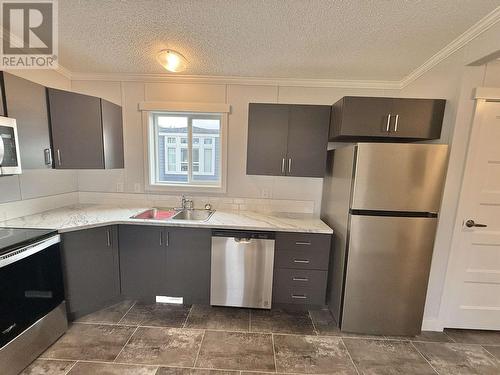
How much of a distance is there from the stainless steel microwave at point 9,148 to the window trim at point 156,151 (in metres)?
1.17

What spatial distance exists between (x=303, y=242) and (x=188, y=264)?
3.86 feet

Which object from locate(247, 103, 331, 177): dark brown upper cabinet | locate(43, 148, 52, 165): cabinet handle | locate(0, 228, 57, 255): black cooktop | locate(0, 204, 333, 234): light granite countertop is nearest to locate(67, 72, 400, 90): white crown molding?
locate(247, 103, 331, 177): dark brown upper cabinet

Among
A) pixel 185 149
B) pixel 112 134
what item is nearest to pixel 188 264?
pixel 185 149

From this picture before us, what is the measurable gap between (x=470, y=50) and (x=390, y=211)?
1.35m

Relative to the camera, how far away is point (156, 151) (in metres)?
2.72

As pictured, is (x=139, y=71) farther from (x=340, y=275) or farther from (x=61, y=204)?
(x=340, y=275)

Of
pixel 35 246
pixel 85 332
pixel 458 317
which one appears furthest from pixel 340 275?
pixel 35 246

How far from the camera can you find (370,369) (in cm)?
161

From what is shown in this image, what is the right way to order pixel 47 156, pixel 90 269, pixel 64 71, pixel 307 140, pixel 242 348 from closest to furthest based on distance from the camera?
1. pixel 242 348
2. pixel 47 156
3. pixel 90 269
4. pixel 307 140
5. pixel 64 71

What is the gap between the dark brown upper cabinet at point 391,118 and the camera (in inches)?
74.1

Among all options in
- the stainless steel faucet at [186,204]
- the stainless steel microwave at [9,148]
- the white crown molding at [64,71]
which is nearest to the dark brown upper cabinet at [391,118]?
the stainless steel faucet at [186,204]

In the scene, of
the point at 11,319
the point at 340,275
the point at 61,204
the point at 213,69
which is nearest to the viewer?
the point at 11,319

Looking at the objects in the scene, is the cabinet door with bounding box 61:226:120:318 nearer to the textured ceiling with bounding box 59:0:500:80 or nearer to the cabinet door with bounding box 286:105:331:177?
the textured ceiling with bounding box 59:0:500:80

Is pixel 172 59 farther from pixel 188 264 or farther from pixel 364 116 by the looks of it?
pixel 188 264
